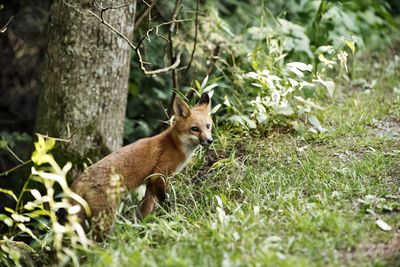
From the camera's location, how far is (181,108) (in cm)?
700

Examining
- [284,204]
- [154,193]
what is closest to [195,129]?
[154,193]

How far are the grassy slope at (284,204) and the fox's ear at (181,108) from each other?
2.37 feet

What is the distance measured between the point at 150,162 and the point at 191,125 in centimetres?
65

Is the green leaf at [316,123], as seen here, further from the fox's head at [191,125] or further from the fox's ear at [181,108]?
the fox's ear at [181,108]

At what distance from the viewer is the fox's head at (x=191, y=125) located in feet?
22.5

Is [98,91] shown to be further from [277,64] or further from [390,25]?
[390,25]

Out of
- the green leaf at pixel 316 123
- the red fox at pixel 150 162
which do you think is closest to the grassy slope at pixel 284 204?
the green leaf at pixel 316 123

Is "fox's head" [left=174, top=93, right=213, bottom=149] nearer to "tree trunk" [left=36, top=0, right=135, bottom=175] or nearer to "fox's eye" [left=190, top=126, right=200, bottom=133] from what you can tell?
"fox's eye" [left=190, top=126, right=200, bottom=133]

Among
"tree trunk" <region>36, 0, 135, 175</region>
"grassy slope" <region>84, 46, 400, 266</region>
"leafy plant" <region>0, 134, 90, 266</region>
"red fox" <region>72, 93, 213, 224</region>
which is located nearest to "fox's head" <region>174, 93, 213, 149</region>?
"red fox" <region>72, 93, 213, 224</region>

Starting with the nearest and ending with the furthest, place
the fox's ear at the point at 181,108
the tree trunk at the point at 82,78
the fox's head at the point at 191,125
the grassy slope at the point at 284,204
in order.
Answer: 1. the grassy slope at the point at 284,204
2. the fox's head at the point at 191,125
3. the fox's ear at the point at 181,108
4. the tree trunk at the point at 82,78

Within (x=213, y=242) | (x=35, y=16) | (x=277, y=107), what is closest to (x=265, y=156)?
(x=277, y=107)

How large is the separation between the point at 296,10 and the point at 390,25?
7.37ft

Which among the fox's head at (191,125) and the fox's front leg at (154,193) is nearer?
the fox's front leg at (154,193)

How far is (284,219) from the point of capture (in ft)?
17.8
